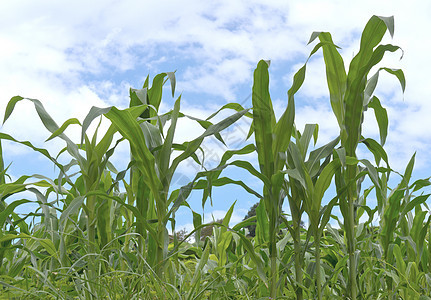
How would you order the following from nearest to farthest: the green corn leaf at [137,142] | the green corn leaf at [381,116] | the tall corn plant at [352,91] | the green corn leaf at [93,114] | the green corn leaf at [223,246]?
1. the green corn leaf at [93,114]
2. the green corn leaf at [137,142]
3. the tall corn plant at [352,91]
4. the green corn leaf at [381,116]
5. the green corn leaf at [223,246]

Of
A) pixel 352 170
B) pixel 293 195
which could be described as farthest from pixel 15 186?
pixel 352 170

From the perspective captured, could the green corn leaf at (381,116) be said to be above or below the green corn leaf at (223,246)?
above

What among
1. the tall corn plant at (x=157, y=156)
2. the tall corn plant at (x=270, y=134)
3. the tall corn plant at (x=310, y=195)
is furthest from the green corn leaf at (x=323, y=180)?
the tall corn plant at (x=157, y=156)

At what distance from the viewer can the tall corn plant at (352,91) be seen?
1289mm

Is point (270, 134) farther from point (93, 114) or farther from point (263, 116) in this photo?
point (93, 114)

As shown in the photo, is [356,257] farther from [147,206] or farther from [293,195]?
[147,206]

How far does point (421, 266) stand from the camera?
189 centimetres

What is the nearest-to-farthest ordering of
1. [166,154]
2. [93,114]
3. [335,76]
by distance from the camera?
[93,114]
[166,154]
[335,76]

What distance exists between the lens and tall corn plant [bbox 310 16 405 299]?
1.29 metres

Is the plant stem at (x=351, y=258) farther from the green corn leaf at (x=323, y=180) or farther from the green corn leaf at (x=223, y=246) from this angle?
the green corn leaf at (x=223, y=246)

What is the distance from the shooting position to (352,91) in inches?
51.8

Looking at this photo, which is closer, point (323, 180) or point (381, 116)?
point (323, 180)

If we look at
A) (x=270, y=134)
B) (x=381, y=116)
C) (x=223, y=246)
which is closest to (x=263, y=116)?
(x=270, y=134)

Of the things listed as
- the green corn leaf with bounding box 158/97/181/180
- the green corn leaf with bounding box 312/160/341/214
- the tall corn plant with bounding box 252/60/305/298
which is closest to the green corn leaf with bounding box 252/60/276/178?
the tall corn plant with bounding box 252/60/305/298
